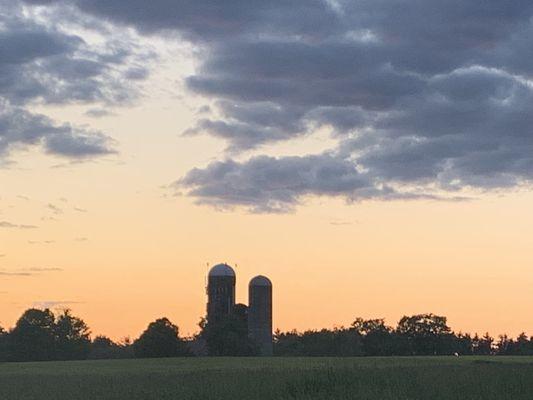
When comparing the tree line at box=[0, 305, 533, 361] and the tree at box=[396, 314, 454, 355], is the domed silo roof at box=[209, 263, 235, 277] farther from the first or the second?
the tree at box=[396, 314, 454, 355]

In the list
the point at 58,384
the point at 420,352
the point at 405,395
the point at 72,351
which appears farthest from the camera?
the point at 72,351

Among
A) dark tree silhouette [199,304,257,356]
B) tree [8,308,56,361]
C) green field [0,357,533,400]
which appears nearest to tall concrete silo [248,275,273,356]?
dark tree silhouette [199,304,257,356]

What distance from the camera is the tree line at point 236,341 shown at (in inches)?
4990

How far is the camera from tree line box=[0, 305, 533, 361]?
126750 mm

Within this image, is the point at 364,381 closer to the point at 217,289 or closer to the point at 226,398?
the point at 226,398

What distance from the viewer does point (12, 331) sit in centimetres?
15138

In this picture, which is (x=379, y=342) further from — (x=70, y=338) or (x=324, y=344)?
(x=70, y=338)

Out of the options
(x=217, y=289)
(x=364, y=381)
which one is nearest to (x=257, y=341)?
(x=217, y=289)

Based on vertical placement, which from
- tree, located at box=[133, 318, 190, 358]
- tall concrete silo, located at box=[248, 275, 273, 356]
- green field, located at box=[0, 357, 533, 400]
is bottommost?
green field, located at box=[0, 357, 533, 400]

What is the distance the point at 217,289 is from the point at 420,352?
31.7 metres

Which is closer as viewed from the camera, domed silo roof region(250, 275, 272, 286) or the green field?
the green field

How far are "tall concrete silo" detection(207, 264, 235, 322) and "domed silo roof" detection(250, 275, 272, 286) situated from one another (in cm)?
349

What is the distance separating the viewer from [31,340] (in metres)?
150

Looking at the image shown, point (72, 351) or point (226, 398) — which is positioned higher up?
point (72, 351)
